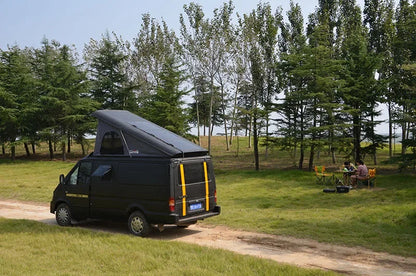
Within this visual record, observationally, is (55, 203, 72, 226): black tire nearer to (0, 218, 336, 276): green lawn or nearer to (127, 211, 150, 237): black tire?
(0, 218, 336, 276): green lawn

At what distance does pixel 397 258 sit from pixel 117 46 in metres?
36.8

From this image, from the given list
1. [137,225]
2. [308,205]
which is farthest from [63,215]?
[308,205]

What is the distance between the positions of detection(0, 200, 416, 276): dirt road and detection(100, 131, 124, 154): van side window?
7.23 feet

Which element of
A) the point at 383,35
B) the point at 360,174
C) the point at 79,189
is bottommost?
the point at 360,174

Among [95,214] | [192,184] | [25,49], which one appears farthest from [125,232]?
[25,49]

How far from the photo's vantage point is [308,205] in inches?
649

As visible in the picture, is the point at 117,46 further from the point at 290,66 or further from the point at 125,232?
the point at 125,232

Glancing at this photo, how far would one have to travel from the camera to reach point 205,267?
7754 millimetres

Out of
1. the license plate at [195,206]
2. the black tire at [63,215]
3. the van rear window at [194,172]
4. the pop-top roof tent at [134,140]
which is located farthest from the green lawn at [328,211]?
the black tire at [63,215]

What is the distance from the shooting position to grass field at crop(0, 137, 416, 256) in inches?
426

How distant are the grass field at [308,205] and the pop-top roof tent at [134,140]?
312 cm

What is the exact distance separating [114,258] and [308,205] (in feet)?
32.7

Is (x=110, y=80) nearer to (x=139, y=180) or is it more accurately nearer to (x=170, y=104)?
(x=170, y=104)

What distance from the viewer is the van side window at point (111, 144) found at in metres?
11.3
